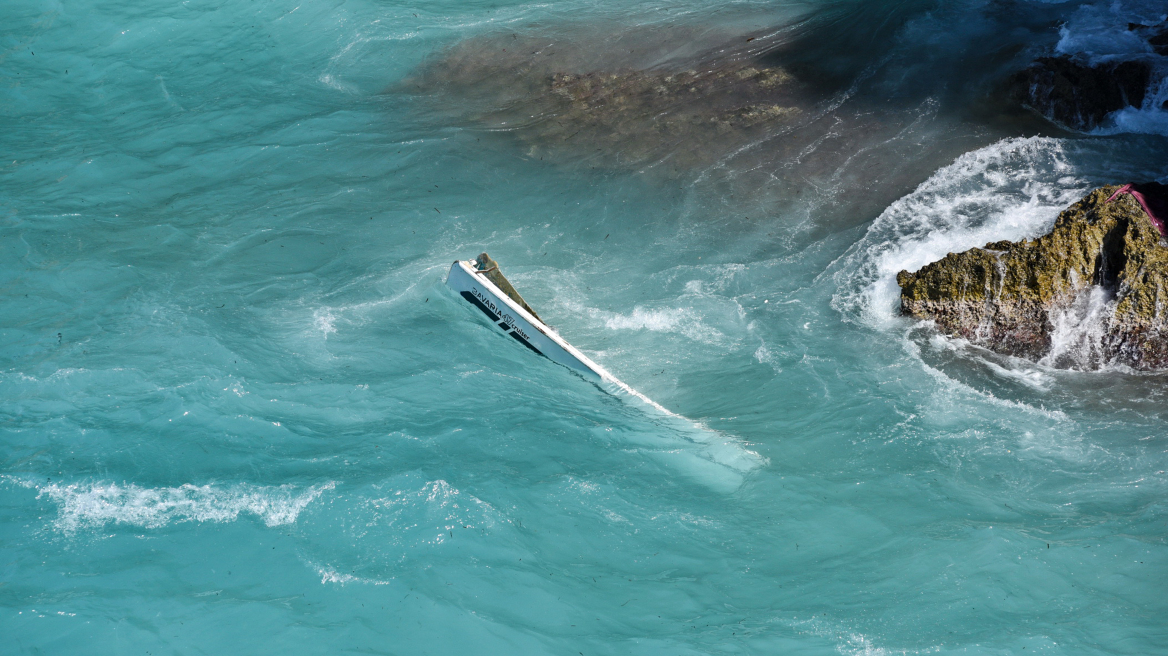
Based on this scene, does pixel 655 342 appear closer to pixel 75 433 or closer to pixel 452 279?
pixel 452 279

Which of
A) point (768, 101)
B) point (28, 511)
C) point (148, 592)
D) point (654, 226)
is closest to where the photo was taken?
point (148, 592)

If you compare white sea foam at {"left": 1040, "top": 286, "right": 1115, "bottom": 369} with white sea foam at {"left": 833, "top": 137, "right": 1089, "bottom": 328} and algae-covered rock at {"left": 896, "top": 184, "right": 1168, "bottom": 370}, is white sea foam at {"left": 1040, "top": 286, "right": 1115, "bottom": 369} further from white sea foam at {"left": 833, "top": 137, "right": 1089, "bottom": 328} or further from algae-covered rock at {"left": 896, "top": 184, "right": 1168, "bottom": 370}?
white sea foam at {"left": 833, "top": 137, "right": 1089, "bottom": 328}

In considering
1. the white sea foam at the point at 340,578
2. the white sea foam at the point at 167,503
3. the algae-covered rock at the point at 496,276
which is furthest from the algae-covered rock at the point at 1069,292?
the white sea foam at the point at 167,503

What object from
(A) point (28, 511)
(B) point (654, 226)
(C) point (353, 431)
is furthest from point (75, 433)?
(B) point (654, 226)

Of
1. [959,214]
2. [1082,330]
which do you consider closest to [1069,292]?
[1082,330]

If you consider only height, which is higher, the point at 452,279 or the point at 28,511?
the point at 452,279

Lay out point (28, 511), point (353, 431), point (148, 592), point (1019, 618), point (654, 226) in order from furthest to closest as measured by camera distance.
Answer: point (654, 226) < point (353, 431) < point (28, 511) < point (148, 592) < point (1019, 618)

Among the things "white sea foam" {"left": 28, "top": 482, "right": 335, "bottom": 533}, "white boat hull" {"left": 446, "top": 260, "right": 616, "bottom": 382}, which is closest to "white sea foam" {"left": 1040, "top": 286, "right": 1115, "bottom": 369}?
"white boat hull" {"left": 446, "top": 260, "right": 616, "bottom": 382}
